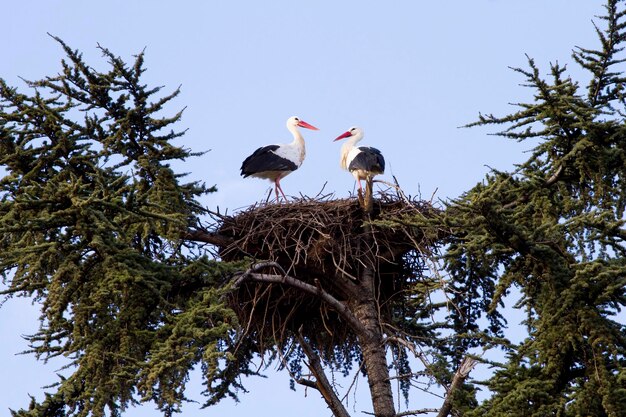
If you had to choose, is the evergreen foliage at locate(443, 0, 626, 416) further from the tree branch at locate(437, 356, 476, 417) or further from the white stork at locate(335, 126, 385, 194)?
the white stork at locate(335, 126, 385, 194)

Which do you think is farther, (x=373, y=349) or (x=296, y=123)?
(x=296, y=123)

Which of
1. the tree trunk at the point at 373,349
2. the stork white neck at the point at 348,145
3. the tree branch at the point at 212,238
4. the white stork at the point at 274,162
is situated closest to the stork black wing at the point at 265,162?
the white stork at the point at 274,162

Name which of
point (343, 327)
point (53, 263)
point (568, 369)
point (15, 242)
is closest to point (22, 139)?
A: point (15, 242)

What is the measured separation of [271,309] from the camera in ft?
46.4

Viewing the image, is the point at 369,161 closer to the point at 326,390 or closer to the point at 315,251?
the point at 315,251

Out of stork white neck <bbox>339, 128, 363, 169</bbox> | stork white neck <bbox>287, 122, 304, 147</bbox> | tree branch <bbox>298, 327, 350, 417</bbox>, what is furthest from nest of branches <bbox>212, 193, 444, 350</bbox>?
stork white neck <bbox>287, 122, 304, 147</bbox>

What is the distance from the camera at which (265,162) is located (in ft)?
56.7

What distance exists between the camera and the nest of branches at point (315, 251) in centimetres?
1363

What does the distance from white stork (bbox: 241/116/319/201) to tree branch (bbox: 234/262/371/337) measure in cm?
423

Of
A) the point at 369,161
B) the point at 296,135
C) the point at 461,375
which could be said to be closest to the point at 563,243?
the point at 461,375

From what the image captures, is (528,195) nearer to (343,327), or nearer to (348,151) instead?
(343,327)

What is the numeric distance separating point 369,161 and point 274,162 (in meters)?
1.75

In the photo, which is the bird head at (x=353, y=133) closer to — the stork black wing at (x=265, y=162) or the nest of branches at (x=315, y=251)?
the stork black wing at (x=265, y=162)

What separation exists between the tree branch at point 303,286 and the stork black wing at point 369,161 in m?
3.40
